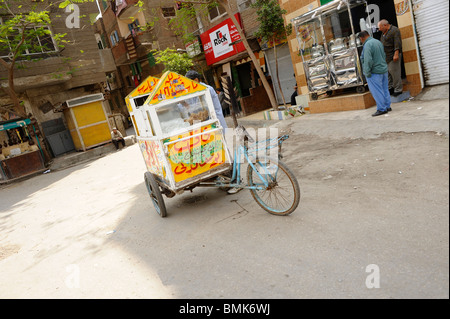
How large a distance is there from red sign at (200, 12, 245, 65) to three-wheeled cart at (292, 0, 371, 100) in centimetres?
495

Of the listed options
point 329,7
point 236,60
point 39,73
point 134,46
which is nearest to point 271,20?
point 329,7

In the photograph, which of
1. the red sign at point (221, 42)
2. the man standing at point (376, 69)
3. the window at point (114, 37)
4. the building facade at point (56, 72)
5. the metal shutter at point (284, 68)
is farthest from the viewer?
the window at point (114, 37)

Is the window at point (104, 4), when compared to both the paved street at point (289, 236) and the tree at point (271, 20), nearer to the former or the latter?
the tree at point (271, 20)

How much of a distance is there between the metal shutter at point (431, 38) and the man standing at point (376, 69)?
52.3 inches

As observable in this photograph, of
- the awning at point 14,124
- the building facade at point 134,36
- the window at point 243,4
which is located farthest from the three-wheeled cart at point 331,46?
the building facade at point 134,36

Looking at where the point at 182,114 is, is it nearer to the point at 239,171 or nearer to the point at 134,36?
the point at 239,171

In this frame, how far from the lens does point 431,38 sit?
7.89 m

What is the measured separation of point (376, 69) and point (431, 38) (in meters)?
1.71

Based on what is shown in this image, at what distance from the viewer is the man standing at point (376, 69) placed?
7.42 metres

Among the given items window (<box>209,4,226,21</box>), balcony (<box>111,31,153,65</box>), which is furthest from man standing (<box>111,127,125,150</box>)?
balcony (<box>111,31,153,65</box>)

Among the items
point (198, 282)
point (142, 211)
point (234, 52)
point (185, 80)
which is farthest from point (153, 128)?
point (234, 52)

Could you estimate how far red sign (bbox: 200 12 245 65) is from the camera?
15258mm

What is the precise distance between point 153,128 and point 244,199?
1.73m
